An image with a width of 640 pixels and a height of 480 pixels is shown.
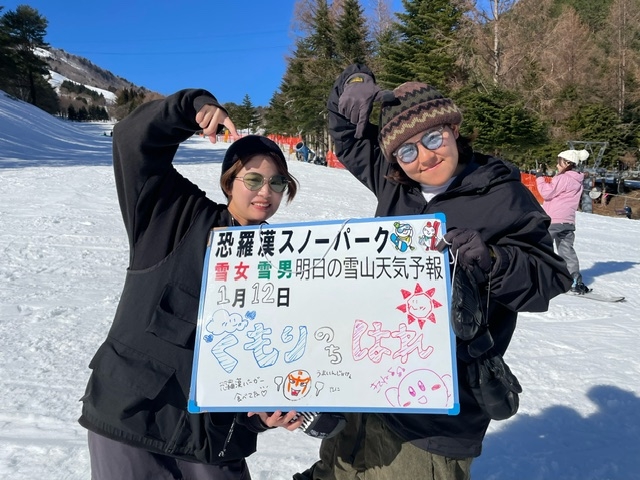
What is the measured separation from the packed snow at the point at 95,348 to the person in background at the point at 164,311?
105 cm

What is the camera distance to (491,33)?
1964cm

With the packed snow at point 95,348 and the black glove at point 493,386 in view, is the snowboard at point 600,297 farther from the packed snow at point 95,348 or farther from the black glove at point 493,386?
the black glove at point 493,386

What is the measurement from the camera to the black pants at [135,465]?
60.4 inches

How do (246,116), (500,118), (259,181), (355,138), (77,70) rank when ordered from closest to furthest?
1. (259,181)
2. (355,138)
3. (500,118)
4. (246,116)
5. (77,70)

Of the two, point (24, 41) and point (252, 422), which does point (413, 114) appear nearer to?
point (252, 422)

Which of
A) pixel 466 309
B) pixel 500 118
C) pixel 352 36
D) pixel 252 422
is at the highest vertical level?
pixel 352 36

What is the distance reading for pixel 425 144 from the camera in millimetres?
1587

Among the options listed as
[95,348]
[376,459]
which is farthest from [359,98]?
[95,348]

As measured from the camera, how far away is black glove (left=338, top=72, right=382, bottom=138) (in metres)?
1.80

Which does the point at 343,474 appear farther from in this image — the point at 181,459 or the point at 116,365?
the point at 116,365

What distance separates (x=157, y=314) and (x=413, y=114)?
1086 millimetres

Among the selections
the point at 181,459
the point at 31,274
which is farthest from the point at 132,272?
the point at 31,274

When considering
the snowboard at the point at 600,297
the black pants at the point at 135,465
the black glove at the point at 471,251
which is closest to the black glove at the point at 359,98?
the black glove at the point at 471,251

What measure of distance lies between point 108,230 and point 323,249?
256 inches
